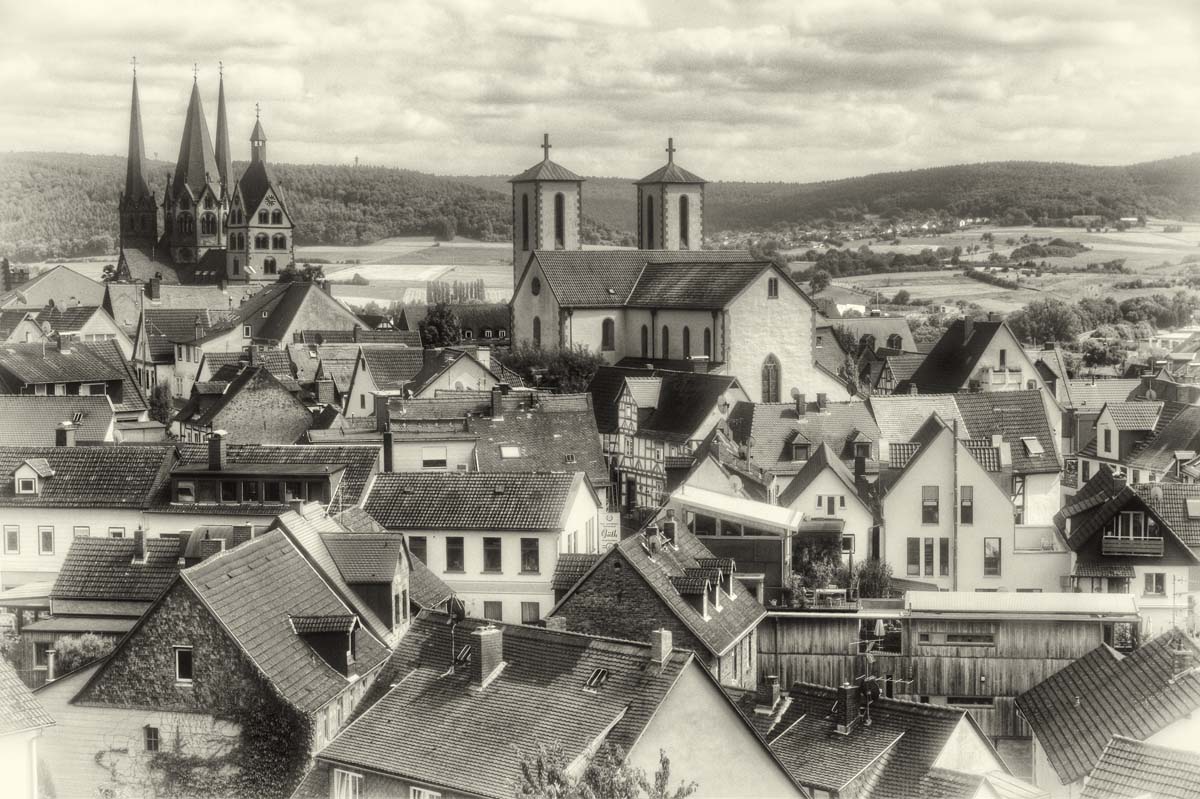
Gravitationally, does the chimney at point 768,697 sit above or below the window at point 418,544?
below

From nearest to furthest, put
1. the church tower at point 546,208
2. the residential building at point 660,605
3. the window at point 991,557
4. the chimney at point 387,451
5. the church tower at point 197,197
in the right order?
1. the residential building at point 660,605
2. the chimney at point 387,451
3. the window at point 991,557
4. the church tower at point 546,208
5. the church tower at point 197,197

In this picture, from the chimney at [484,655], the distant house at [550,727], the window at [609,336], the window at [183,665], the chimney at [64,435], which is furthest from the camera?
the window at [609,336]

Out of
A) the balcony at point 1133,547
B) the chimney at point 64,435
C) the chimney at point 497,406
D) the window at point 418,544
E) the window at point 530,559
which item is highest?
the chimney at point 497,406

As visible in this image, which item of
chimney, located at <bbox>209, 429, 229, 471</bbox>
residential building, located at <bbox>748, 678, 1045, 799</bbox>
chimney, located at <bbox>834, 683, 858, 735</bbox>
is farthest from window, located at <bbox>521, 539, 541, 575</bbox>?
chimney, located at <bbox>834, 683, 858, 735</bbox>

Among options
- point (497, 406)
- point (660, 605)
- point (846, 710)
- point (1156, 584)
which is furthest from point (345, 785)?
point (1156, 584)

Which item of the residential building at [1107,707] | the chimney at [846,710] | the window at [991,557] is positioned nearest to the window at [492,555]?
the chimney at [846,710]

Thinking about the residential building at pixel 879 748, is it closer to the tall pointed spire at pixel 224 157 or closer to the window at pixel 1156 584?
the window at pixel 1156 584

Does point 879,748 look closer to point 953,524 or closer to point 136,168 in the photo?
point 953,524

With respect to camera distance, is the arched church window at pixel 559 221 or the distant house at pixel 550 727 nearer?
the distant house at pixel 550 727
